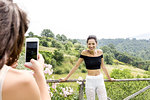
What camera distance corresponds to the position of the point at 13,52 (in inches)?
20.7

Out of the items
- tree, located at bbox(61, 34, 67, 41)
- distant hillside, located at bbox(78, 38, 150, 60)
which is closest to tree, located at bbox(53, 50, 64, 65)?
tree, located at bbox(61, 34, 67, 41)

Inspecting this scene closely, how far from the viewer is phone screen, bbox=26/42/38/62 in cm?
84

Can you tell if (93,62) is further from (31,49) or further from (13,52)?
(13,52)

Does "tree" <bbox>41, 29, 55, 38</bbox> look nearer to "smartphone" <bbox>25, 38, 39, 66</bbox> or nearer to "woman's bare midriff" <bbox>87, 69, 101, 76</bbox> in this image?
"woman's bare midriff" <bbox>87, 69, 101, 76</bbox>

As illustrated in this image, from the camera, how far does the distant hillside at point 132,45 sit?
37.6m

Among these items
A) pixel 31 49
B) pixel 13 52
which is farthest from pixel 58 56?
pixel 13 52

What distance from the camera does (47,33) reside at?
24750 mm

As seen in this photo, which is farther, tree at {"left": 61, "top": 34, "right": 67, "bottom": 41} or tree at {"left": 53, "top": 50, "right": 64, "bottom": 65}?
tree at {"left": 61, "top": 34, "right": 67, "bottom": 41}

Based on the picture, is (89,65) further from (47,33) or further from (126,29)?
(126,29)

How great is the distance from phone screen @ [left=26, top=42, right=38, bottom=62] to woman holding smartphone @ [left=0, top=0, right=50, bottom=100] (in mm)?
282

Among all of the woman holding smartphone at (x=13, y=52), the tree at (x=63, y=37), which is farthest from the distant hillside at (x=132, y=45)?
the woman holding smartphone at (x=13, y=52)

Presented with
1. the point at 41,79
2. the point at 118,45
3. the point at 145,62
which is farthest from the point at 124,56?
the point at 41,79

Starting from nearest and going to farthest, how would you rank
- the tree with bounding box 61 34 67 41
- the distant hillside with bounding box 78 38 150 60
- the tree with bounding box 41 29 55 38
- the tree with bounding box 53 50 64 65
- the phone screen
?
the phone screen < the tree with bounding box 53 50 64 65 < the tree with bounding box 41 29 55 38 < the tree with bounding box 61 34 67 41 < the distant hillside with bounding box 78 38 150 60

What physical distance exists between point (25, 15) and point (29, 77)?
237 mm
